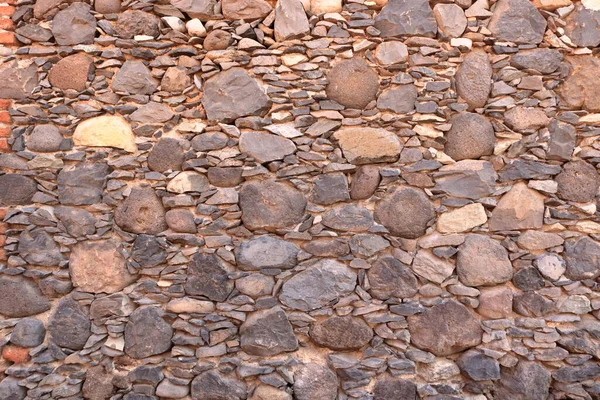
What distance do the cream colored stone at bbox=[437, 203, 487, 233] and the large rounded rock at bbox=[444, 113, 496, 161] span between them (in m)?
0.26

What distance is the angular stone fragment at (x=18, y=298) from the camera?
2.04 metres

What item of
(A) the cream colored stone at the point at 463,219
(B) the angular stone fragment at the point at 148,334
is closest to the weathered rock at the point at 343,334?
(A) the cream colored stone at the point at 463,219

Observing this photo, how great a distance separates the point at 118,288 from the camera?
2.04 meters

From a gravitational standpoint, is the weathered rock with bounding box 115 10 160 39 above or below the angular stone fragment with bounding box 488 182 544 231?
above

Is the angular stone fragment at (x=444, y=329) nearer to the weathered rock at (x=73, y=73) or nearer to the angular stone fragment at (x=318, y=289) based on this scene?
the angular stone fragment at (x=318, y=289)

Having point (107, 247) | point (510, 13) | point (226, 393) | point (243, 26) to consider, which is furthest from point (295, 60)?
point (226, 393)

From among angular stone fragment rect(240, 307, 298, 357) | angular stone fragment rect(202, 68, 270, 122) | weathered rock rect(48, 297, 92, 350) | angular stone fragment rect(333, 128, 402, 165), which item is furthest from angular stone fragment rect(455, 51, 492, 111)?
weathered rock rect(48, 297, 92, 350)

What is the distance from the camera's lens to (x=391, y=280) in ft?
6.51

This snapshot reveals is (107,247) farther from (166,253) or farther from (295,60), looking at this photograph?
(295,60)

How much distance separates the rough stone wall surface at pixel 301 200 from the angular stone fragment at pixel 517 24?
12 millimetres

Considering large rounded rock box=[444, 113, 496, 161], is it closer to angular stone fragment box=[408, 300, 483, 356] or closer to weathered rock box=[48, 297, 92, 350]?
angular stone fragment box=[408, 300, 483, 356]

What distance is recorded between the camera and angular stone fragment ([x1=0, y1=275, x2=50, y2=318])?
2035 mm

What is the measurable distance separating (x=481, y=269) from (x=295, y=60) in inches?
55.5

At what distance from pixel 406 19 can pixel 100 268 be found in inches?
78.8
